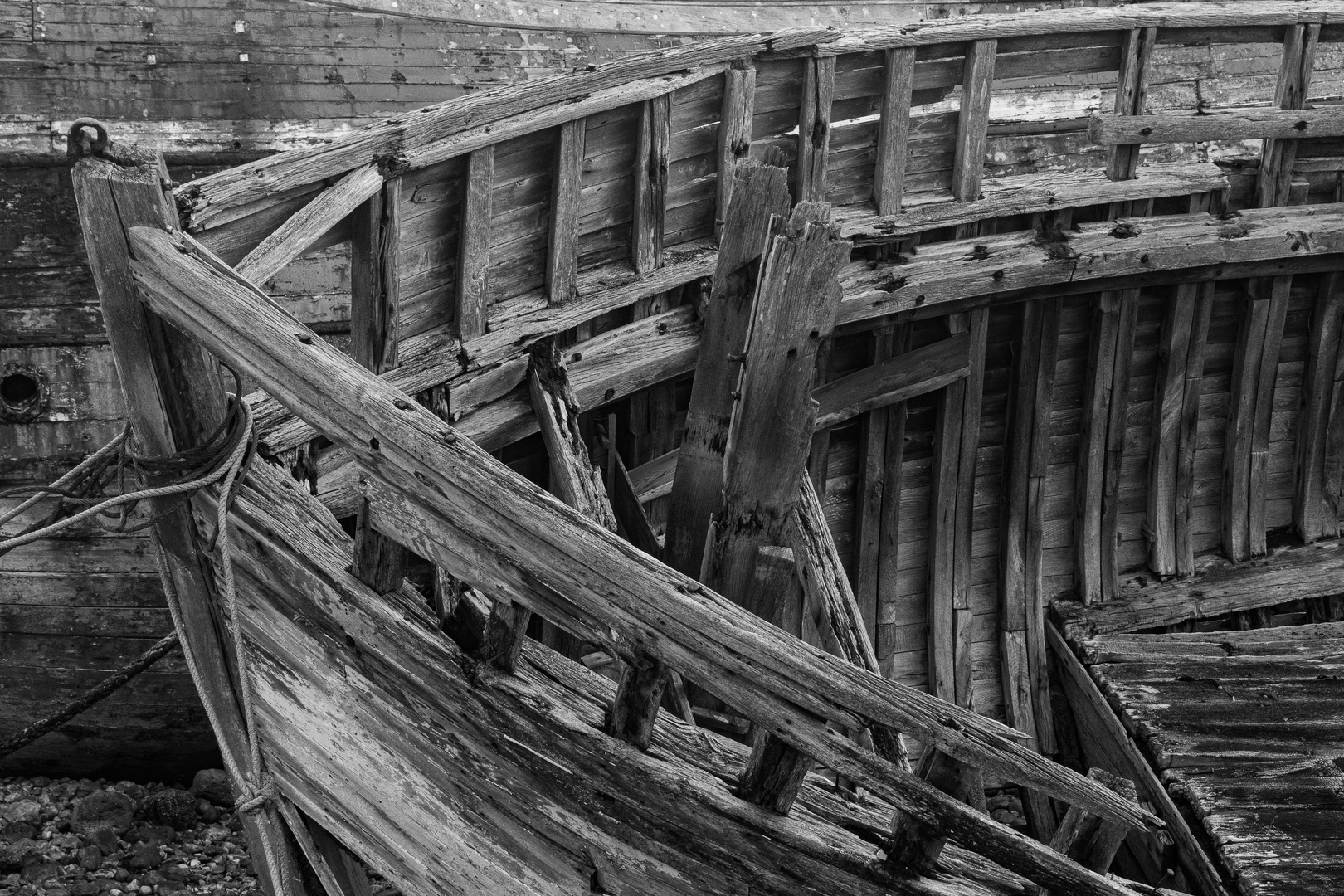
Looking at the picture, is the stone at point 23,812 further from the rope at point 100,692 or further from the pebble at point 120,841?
the rope at point 100,692

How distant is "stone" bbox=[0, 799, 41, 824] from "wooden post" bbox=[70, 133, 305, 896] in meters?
3.06

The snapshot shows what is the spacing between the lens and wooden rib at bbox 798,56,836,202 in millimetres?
5117

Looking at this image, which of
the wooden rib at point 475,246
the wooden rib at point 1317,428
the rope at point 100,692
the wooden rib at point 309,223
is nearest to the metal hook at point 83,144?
the wooden rib at point 309,223

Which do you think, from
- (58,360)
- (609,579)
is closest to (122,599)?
(58,360)

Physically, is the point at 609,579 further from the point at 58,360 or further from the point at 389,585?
the point at 58,360

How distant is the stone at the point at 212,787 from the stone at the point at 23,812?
693 mm

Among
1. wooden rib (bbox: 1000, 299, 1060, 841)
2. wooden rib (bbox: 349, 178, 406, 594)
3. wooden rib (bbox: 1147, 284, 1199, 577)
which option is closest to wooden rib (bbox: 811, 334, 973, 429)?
wooden rib (bbox: 1000, 299, 1060, 841)

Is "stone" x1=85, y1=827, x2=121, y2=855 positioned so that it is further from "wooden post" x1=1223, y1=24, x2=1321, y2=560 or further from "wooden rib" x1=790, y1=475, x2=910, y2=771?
"wooden post" x1=1223, y1=24, x2=1321, y2=560

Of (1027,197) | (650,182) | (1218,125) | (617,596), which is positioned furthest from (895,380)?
(617,596)

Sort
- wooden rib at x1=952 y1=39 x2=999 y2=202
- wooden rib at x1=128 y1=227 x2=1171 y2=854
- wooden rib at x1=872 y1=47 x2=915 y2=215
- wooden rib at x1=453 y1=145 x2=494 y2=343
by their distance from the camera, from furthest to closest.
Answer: wooden rib at x1=952 y1=39 x2=999 y2=202 < wooden rib at x1=872 y1=47 x2=915 y2=215 < wooden rib at x1=453 y1=145 x2=494 y2=343 < wooden rib at x1=128 y1=227 x2=1171 y2=854

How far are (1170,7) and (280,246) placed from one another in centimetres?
435

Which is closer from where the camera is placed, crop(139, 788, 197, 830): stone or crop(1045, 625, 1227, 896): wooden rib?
crop(1045, 625, 1227, 896): wooden rib

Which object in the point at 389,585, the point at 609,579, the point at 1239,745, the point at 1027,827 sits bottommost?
the point at 1027,827

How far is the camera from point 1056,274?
5.54m
